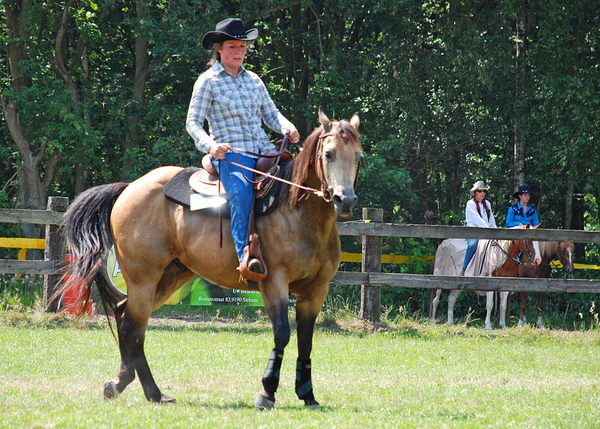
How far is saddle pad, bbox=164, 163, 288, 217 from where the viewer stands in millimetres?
4723

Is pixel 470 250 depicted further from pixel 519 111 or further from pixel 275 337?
pixel 275 337

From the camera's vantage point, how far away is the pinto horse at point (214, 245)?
441 centimetres

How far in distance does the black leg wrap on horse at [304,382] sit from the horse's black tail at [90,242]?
1.79 m

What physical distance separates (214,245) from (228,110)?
1072mm

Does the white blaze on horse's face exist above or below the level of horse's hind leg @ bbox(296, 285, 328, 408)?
above

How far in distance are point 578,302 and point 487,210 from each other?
10.6 ft

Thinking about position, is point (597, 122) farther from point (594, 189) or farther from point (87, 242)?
point (87, 242)

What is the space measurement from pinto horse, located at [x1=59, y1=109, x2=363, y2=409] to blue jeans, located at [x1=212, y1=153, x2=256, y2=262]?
0.49 ft

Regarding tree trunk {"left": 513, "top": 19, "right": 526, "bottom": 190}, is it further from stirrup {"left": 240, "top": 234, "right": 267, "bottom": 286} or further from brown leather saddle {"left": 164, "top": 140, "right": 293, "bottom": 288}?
stirrup {"left": 240, "top": 234, "right": 267, "bottom": 286}

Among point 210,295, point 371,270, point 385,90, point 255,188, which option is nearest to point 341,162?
point 255,188

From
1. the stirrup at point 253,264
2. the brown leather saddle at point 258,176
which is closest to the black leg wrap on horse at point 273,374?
the stirrup at point 253,264

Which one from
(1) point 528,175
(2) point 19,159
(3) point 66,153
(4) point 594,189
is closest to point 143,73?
(3) point 66,153

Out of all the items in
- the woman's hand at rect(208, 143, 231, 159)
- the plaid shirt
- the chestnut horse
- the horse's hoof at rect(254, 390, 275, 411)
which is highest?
the plaid shirt

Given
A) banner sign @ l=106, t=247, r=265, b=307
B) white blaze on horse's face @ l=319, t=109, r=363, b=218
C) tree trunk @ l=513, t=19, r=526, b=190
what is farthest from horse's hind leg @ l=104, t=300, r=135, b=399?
tree trunk @ l=513, t=19, r=526, b=190
